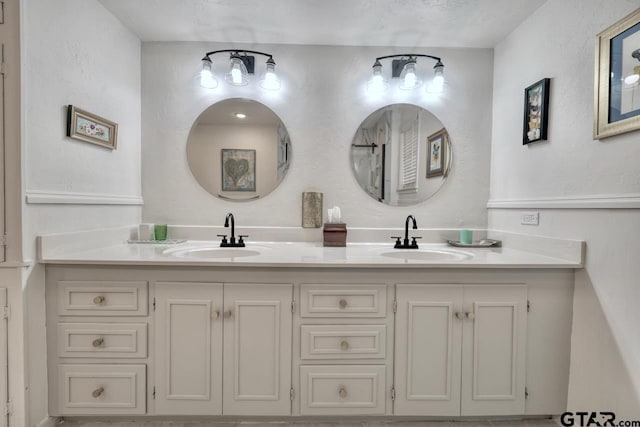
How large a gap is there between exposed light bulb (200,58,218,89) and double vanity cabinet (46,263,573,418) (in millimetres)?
1310

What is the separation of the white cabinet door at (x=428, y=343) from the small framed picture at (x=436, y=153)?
0.98m

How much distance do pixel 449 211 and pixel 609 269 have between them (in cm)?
97

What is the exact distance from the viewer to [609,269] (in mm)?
1328

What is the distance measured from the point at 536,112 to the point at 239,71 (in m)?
1.88

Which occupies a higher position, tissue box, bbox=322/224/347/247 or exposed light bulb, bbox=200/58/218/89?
exposed light bulb, bbox=200/58/218/89

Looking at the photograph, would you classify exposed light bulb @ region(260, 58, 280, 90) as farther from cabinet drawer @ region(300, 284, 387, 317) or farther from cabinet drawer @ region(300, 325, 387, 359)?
cabinet drawer @ region(300, 325, 387, 359)

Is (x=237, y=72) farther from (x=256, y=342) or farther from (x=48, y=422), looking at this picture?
(x=48, y=422)

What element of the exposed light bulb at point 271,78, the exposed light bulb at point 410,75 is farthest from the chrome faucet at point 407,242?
the exposed light bulb at point 271,78

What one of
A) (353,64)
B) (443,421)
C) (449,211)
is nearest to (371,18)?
(353,64)

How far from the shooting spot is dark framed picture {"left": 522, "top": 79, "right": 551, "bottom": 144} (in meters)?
1.67

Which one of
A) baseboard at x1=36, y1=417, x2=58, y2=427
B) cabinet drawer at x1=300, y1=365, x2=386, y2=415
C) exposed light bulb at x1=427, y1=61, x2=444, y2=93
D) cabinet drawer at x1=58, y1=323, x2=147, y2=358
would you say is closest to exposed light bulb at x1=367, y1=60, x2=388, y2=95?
exposed light bulb at x1=427, y1=61, x2=444, y2=93

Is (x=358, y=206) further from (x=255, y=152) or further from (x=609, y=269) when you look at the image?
(x=609, y=269)

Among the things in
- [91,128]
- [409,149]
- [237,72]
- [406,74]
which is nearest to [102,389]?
[91,128]

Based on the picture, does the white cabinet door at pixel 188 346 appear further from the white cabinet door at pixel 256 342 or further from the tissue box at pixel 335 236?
the tissue box at pixel 335 236
